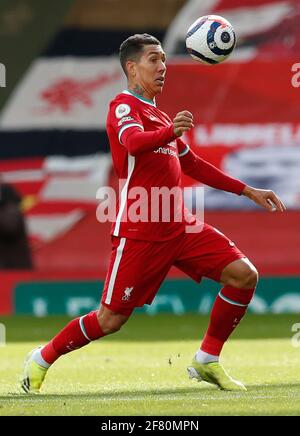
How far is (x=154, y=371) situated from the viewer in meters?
9.08

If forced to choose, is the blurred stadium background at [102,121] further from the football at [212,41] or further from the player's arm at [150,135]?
the player's arm at [150,135]

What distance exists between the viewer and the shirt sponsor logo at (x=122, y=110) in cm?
748

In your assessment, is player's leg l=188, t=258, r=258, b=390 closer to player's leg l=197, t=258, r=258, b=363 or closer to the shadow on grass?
player's leg l=197, t=258, r=258, b=363

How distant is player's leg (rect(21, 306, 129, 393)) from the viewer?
7551 mm

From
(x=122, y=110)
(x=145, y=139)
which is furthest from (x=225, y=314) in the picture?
(x=122, y=110)

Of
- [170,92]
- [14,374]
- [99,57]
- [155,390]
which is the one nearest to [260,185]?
[170,92]

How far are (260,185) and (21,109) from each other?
3.35 meters

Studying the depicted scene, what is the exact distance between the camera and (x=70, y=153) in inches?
618

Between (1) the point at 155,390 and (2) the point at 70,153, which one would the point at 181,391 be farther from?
(2) the point at 70,153

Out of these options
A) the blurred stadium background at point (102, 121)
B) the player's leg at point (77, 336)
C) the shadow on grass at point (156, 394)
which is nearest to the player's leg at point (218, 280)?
the shadow on grass at point (156, 394)

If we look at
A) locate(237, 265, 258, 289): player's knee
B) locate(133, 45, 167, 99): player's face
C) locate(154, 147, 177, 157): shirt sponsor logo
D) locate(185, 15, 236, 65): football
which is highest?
locate(185, 15, 236, 65): football

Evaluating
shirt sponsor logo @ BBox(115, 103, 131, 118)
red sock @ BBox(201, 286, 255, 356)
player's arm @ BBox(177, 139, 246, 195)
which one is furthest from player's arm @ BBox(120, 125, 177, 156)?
red sock @ BBox(201, 286, 255, 356)

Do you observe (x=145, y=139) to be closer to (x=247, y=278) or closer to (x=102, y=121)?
(x=247, y=278)

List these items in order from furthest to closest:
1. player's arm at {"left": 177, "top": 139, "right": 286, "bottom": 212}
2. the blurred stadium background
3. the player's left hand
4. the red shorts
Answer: the blurred stadium background, player's arm at {"left": 177, "top": 139, "right": 286, "bottom": 212}, the player's left hand, the red shorts
